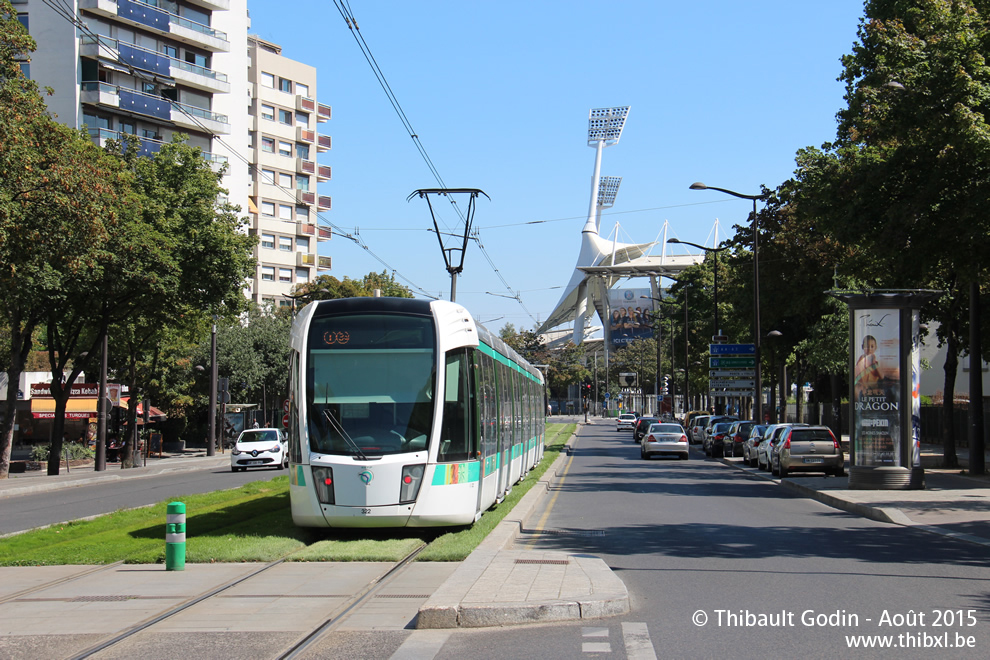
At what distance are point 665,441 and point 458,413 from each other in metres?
25.3

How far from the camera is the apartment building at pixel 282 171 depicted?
74.7 meters

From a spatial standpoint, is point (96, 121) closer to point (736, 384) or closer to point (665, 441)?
point (665, 441)

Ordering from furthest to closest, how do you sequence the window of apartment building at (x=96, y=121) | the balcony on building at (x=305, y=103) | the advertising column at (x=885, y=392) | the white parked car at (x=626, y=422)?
1. the white parked car at (x=626, y=422)
2. the balcony on building at (x=305, y=103)
3. the window of apartment building at (x=96, y=121)
4. the advertising column at (x=885, y=392)

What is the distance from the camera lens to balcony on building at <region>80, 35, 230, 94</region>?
176 ft

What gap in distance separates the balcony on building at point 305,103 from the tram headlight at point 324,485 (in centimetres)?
6879

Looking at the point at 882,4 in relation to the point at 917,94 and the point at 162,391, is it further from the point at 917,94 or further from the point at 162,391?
the point at 162,391

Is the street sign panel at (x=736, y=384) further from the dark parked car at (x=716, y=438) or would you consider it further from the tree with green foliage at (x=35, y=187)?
the tree with green foliage at (x=35, y=187)

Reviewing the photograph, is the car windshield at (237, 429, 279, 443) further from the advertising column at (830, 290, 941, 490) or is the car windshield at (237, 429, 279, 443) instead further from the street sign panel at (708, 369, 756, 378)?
the advertising column at (830, 290, 941, 490)

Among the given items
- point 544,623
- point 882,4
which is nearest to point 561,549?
point 544,623

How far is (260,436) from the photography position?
122 ft

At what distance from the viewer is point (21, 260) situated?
22578 mm

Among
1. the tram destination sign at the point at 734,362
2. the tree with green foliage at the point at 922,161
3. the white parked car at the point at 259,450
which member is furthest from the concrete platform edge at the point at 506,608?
the tram destination sign at the point at 734,362

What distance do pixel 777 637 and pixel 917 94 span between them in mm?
16138

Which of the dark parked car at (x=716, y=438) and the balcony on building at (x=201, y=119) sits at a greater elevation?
the balcony on building at (x=201, y=119)
